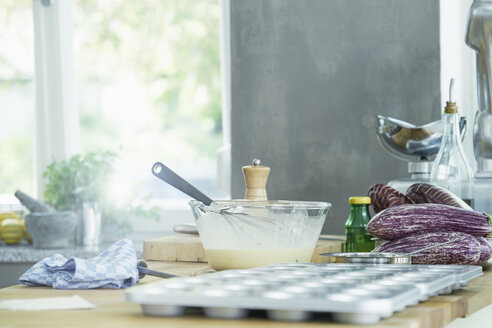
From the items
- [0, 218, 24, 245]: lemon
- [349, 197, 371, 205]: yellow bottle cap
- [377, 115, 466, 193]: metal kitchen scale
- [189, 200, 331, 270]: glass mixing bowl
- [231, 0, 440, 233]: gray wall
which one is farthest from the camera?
[0, 218, 24, 245]: lemon

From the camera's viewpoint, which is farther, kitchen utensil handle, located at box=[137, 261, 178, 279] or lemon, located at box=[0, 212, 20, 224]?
lemon, located at box=[0, 212, 20, 224]

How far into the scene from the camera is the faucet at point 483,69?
65.4 inches

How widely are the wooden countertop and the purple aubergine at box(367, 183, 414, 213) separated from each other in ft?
1.40

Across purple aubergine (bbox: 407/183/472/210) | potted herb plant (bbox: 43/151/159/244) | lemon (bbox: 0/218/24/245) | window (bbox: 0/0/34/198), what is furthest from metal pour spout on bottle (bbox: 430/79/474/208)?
window (bbox: 0/0/34/198)

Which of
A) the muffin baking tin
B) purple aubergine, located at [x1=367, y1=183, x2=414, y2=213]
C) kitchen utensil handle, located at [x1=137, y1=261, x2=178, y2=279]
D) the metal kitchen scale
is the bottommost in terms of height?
kitchen utensil handle, located at [x1=137, y1=261, x2=178, y2=279]

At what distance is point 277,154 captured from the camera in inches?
84.2

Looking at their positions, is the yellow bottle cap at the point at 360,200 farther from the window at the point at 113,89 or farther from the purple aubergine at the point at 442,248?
the window at the point at 113,89

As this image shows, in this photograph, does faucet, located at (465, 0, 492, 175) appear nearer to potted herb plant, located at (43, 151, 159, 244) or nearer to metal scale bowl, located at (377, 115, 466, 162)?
metal scale bowl, located at (377, 115, 466, 162)

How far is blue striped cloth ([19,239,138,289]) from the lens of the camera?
1006 millimetres

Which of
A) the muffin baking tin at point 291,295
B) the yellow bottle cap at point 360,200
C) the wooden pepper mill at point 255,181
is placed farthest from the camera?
the wooden pepper mill at point 255,181

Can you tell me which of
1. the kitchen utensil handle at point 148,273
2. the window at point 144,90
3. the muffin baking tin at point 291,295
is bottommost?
the kitchen utensil handle at point 148,273

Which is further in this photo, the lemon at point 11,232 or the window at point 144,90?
the window at point 144,90

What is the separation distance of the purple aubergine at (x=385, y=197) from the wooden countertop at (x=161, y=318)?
0.43 m

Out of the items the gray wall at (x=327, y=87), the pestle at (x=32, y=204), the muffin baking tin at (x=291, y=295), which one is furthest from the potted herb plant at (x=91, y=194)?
the muffin baking tin at (x=291, y=295)
